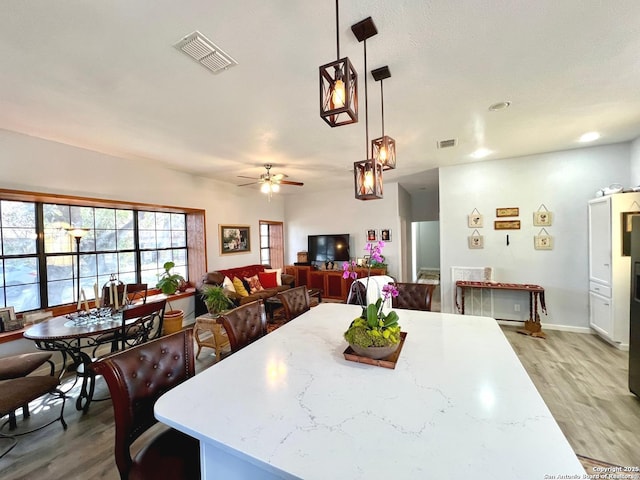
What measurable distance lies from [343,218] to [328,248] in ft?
2.83

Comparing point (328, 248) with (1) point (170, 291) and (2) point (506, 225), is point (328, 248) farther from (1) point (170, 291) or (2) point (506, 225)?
(2) point (506, 225)

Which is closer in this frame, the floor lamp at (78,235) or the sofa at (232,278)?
the floor lamp at (78,235)

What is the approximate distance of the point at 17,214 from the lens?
3.26 m

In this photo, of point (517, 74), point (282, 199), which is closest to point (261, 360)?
point (517, 74)

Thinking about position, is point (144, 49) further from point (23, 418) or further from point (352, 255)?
point (352, 255)

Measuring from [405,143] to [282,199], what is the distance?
4469 millimetres

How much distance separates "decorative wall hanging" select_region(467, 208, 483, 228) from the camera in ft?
15.1

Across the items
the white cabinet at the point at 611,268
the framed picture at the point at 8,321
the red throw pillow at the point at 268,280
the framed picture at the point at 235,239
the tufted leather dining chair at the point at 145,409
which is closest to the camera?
the tufted leather dining chair at the point at 145,409

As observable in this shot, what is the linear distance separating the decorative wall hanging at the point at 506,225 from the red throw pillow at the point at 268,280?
4404 millimetres

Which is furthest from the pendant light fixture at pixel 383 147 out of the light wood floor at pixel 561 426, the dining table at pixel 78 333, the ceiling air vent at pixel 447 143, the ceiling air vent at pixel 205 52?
the dining table at pixel 78 333

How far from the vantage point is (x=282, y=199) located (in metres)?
7.48

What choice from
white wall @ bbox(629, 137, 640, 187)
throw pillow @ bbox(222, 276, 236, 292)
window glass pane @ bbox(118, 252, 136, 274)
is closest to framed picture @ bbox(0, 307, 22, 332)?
window glass pane @ bbox(118, 252, 136, 274)

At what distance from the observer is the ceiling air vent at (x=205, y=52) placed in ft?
5.45

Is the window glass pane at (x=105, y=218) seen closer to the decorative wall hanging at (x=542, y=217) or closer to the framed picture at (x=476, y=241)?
the framed picture at (x=476, y=241)
